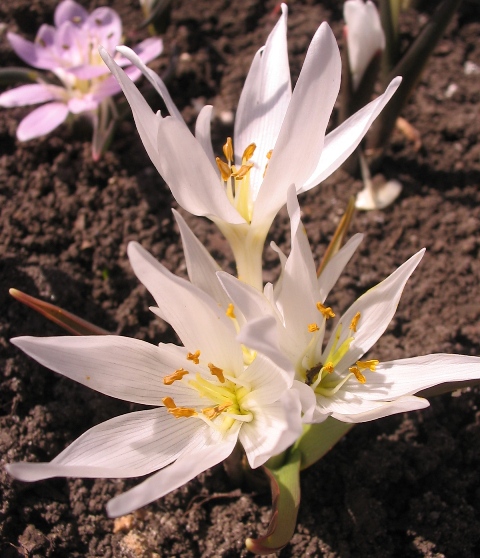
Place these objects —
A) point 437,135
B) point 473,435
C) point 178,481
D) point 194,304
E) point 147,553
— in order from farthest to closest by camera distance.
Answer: point 437,135 → point 473,435 → point 147,553 → point 194,304 → point 178,481

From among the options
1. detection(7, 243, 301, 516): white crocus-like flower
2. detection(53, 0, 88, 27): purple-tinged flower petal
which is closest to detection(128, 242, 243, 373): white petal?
detection(7, 243, 301, 516): white crocus-like flower

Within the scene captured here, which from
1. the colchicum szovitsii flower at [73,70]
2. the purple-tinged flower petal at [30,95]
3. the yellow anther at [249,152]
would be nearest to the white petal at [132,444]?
the yellow anther at [249,152]

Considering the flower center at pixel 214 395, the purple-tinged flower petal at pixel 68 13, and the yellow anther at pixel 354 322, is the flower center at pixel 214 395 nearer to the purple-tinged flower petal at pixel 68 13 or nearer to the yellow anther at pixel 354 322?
the yellow anther at pixel 354 322

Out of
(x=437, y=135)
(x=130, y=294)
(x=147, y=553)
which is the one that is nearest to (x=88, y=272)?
(x=130, y=294)

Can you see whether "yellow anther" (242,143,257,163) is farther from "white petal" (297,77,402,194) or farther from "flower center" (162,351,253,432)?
"flower center" (162,351,253,432)

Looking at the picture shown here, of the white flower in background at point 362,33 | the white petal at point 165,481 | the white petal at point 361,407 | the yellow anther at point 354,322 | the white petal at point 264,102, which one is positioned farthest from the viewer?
the white flower in background at point 362,33

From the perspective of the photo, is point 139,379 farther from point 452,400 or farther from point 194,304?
point 452,400
